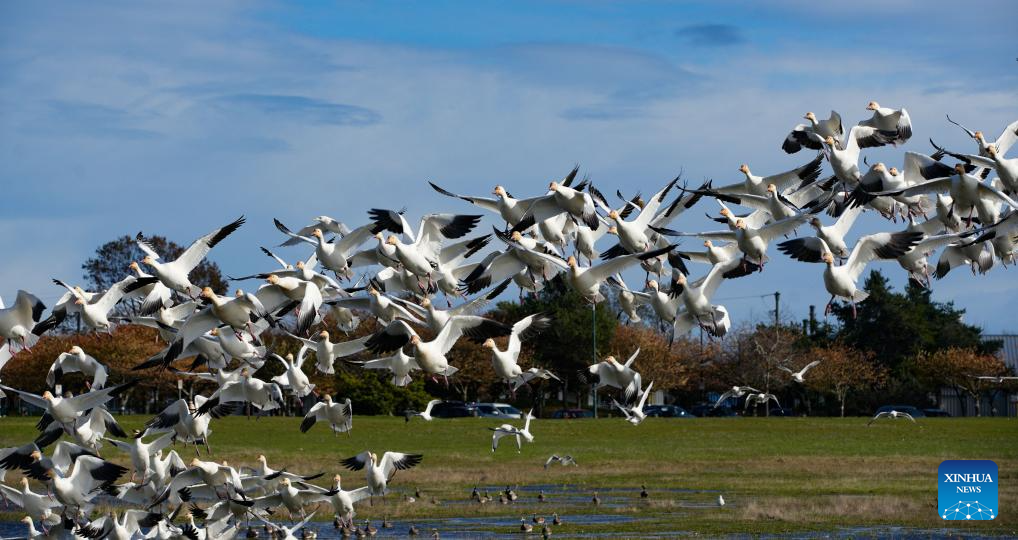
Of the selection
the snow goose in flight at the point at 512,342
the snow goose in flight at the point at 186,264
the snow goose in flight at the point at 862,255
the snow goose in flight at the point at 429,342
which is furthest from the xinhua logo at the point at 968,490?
the snow goose in flight at the point at 186,264

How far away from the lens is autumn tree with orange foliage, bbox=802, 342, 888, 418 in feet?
293

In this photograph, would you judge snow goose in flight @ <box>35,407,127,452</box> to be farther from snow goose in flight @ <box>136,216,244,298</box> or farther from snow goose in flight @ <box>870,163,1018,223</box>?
snow goose in flight @ <box>870,163,1018,223</box>

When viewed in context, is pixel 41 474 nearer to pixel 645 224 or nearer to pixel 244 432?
pixel 645 224

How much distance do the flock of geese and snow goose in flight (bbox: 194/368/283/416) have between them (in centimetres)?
4

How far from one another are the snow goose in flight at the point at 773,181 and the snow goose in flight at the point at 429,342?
3.64 meters

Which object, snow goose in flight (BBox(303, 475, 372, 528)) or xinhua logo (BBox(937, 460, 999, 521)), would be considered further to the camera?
xinhua logo (BBox(937, 460, 999, 521))

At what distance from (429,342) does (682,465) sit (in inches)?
1000

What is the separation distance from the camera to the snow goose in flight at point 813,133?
16.8 meters

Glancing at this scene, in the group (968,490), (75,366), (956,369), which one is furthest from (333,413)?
(956,369)

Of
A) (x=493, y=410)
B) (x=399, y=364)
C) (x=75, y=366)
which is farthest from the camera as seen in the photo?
(x=493, y=410)

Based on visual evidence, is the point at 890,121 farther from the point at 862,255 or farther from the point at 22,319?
the point at 22,319

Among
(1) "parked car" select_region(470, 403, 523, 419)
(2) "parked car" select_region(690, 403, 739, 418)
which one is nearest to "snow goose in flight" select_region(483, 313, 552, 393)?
(1) "parked car" select_region(470, 403, 523, 419)

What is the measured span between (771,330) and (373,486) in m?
83.4

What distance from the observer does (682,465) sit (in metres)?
39.6
